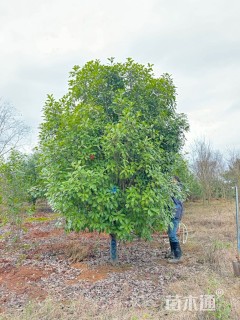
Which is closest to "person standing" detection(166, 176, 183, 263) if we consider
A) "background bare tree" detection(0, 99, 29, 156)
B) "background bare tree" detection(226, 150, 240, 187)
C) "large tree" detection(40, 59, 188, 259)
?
"large tree" detection(40, 59, 188, 259)

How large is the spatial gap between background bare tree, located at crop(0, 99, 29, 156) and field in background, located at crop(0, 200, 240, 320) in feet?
57.0

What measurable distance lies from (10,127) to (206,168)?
51.9 feet

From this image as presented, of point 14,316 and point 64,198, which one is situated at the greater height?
point 64,198

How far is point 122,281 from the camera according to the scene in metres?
3.58

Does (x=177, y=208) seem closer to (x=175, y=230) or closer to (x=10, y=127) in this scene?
(x=175, y=230)

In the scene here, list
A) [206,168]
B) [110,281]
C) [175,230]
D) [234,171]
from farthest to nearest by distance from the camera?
[206,168] → [234,171] → [175,230] → [110,281]

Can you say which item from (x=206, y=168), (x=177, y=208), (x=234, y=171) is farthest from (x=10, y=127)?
(x=177, y=208)

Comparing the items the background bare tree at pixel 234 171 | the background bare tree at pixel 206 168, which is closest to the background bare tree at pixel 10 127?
the background bare tree at pixel 206 168

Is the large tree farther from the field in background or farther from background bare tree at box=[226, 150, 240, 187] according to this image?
background bare tree at box=[226, 150, 240, 187]

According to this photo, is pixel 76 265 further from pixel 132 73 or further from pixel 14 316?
pixel 132 73

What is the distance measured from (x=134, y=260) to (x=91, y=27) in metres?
5.41

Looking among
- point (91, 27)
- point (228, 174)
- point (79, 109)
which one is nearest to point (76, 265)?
point (79, 109)

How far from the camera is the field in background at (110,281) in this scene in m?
2.62

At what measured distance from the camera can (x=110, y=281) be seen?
3.58 metres
